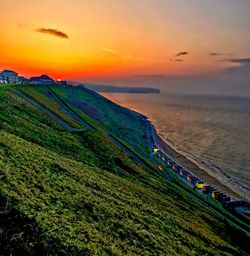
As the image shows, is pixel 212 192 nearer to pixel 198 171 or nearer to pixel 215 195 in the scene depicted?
pixel 215 195

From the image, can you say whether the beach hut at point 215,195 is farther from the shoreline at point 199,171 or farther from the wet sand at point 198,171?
the shoreline at point 199,171

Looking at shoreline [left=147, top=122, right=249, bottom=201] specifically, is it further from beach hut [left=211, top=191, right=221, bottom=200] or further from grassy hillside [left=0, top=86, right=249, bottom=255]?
grassy hillside [left=0, top=86, right=249, bottom=255]

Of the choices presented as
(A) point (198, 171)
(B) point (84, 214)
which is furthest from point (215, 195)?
(B) point (84, 214)

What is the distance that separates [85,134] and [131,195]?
99.4 feet

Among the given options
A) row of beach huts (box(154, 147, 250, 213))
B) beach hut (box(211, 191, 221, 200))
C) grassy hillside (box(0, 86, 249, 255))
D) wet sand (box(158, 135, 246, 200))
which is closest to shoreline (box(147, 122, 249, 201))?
wet sand (box(158, 135, 246, 200))

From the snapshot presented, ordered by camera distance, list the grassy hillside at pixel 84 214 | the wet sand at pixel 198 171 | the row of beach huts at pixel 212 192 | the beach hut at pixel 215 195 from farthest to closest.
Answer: the wet sand at pixel 198 171
the beach hut at pixel 215 195
the row of beach huts at pixel 212 192
the grassy hillside at pixel 84 214

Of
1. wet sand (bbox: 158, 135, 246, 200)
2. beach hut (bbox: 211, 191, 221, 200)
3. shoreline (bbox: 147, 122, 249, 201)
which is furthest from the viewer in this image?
wet sand (bbox: 158, 135, 246, 200)

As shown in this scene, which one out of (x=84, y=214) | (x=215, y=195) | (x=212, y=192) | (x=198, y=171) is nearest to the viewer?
(x=84, y=214)

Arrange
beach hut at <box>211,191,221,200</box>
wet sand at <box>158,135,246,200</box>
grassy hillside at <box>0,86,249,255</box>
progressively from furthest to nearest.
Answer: wet sand at <box>158,135,246,200</box>, beach hut at <box>211,191,221,200</box>, grassy hillside at <box>0,86,249,255</box>

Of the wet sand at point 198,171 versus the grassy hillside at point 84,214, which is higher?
the grassy hillside at point 84,214

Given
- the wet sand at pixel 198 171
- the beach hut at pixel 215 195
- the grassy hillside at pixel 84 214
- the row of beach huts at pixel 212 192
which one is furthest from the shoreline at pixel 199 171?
the grassy hillside at pixel 84 214

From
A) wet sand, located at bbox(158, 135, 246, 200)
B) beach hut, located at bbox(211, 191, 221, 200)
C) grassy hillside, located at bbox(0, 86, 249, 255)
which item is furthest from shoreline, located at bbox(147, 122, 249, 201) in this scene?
grassy hillside, located at bbox(0, 86, 249, 255)

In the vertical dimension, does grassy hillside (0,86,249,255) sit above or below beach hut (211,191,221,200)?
above

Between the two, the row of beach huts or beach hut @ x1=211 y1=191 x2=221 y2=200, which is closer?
the row of beach huts
